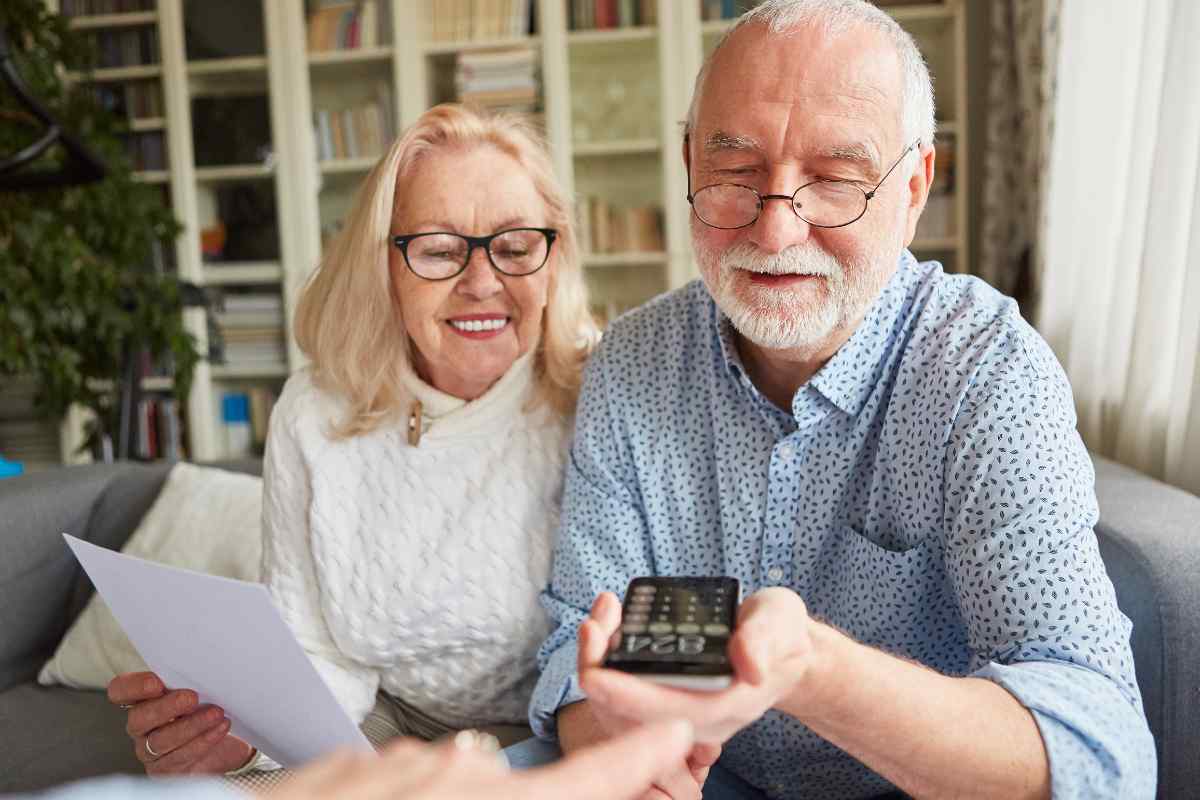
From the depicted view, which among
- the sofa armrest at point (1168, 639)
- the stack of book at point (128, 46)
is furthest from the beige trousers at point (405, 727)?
the stack of book at point (128, 46)

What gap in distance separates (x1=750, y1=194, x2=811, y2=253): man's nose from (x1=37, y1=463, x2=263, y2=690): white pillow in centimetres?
109

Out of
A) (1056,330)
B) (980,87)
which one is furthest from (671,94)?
(1056,330)

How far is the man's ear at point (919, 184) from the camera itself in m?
1.05

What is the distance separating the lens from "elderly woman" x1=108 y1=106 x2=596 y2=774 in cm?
124

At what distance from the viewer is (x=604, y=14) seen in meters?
3.48

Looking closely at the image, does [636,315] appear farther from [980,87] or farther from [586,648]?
[980,87]

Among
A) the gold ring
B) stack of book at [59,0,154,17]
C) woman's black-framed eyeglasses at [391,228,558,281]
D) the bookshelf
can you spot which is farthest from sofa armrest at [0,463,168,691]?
stack of book at [59,0,154,17]

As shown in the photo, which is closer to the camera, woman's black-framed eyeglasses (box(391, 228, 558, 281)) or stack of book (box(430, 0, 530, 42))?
woman's black-framed eyeglasses (box(391, 228, 558, 281))

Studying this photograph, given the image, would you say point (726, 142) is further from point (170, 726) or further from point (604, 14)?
point (604, 14)

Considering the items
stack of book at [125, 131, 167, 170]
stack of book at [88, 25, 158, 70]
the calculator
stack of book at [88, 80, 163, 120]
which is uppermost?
stack of book at [88, 25, 158, 70]

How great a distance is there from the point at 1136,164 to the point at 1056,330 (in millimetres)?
624

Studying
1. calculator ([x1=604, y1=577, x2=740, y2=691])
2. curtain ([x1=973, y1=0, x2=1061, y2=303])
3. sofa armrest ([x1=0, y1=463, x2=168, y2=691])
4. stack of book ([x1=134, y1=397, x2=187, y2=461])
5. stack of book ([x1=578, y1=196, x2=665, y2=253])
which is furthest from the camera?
stack of book ([x1=134, y1=397, x2=187, y2=461])

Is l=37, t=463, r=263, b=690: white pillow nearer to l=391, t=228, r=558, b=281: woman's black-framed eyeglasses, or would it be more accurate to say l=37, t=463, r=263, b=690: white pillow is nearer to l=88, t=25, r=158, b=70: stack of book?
l=391, t=228, r=558, b=281: woman's black-framed eyeglasses

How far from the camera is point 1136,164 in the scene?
1.78m
